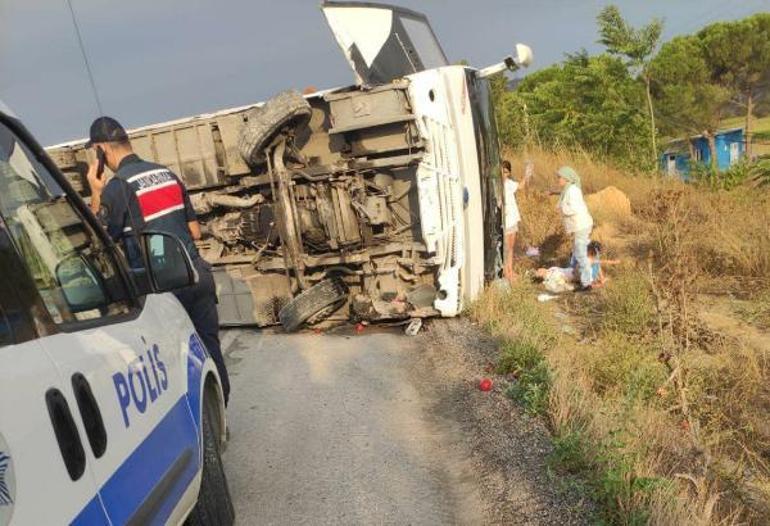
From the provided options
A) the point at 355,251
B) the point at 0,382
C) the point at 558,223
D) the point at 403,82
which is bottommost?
the point at 558,223

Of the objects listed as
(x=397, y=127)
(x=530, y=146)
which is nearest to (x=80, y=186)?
(x=397, y=127)

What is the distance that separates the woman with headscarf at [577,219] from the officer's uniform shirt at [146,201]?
20.6 feet

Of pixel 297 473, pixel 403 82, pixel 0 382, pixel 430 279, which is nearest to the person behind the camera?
pixel 0 382

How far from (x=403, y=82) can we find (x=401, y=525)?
463cm

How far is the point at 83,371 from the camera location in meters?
1.97

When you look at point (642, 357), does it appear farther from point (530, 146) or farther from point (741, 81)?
point (741, 81)

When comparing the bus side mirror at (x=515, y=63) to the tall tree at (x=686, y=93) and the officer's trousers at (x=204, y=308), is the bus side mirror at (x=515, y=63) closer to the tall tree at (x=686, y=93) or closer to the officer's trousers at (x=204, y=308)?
the officer's trousers at (x=204, y=308)

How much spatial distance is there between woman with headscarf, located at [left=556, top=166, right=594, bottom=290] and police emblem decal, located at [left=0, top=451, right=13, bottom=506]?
8.85m

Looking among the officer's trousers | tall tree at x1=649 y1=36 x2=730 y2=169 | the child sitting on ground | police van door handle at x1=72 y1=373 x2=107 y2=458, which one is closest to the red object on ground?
the officer's trousers

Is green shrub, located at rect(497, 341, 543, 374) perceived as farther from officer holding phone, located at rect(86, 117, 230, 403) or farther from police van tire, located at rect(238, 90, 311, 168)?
police van tire, located at rect(238, 90, 311, 168)

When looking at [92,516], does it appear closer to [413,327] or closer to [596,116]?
[413,327]

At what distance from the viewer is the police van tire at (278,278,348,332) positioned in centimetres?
736

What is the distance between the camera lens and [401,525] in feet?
11.9

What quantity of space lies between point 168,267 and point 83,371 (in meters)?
0.97
